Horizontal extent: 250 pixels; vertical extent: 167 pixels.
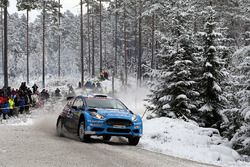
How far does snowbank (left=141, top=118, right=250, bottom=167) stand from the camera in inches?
493

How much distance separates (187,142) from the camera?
14.8 metres

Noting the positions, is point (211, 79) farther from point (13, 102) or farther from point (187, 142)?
point (13, 102)

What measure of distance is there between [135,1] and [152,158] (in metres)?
51.7

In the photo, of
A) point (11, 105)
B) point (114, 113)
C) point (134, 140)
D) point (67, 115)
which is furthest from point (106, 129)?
point (11, 105)

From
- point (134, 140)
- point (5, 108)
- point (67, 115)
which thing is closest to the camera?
point (134, 140)

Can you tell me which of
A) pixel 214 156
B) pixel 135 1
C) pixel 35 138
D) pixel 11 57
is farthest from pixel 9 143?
pixel 11 57

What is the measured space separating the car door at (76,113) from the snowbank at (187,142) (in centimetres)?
249

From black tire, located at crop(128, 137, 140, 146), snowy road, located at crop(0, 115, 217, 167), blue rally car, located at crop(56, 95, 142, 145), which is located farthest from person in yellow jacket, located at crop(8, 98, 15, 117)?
black tire, located at crop(128, 137, 140, 146)

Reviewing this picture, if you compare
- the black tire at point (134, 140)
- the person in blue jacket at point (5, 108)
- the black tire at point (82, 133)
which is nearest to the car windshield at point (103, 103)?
the black tire at point (82, 133)

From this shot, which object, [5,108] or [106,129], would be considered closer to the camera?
[106,129]

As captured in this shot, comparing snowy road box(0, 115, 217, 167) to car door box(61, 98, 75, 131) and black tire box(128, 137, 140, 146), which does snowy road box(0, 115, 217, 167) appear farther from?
car door box(61, 98, 75, 131)

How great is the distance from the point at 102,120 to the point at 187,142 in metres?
3.51

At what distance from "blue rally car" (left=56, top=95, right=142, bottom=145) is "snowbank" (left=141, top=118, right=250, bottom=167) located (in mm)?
873

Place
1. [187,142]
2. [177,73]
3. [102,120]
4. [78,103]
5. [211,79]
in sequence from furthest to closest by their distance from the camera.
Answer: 1. [211,79]
2. [177,73]
3. [78,103]
4. [187,142]
5. [102,120]
